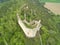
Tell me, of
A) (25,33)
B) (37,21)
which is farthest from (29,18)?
(25,33)

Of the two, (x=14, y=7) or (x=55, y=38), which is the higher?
(x=14, y=7)

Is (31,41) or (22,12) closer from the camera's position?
(31,41)

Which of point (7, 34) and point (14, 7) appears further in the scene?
point (14, 7)

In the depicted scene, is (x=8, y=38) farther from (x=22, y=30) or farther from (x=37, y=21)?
(x=37, y=21)

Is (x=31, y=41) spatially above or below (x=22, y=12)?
below

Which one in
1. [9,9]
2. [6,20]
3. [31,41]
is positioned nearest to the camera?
[31,41]

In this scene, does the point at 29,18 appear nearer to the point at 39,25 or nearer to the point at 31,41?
the point at 39,25

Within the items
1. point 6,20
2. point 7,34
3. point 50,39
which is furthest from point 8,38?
point 50,39

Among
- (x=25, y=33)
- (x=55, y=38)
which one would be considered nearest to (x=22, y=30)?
(x=25, y=33)

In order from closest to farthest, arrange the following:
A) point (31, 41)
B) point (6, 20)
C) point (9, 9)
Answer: point (31, 41)
point (6, 20)
point (9, 9)
